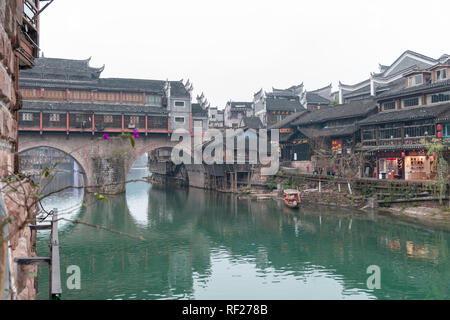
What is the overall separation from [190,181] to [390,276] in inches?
1446

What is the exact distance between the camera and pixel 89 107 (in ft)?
122

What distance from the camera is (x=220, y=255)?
17.6 metres

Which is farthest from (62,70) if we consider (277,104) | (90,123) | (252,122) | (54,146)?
(277,104)

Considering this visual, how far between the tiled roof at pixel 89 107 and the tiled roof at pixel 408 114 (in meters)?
21.1

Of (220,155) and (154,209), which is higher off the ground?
(220,155)

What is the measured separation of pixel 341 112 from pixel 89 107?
25808mm

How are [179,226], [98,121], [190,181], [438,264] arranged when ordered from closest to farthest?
1. [438,264]
2. [179,226]
3. [98,121]
4. [190,181]

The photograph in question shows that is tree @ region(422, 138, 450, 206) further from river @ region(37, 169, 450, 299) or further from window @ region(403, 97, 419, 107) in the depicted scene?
window @ region(403, 97, 419, 107)

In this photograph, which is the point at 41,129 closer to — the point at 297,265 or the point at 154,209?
the point at 154,209

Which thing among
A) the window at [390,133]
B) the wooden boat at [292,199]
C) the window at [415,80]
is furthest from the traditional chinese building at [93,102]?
the window at [415,80]

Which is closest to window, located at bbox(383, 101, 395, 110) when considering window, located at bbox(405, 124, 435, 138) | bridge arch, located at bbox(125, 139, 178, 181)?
window, located at bbox(405, 124, 435, 138)

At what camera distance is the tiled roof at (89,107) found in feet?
115

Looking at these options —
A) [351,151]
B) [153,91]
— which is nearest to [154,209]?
[153,91]

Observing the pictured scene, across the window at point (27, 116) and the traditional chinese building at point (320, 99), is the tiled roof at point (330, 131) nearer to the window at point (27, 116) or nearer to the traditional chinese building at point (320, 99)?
the traditional chinese building at point (320, 99)
